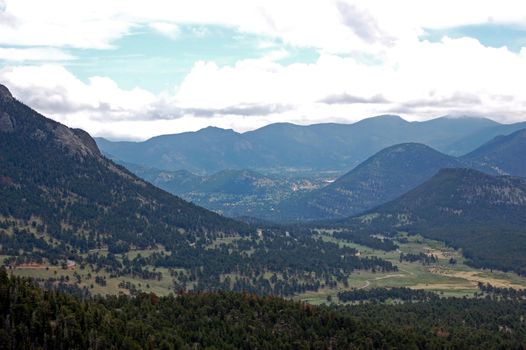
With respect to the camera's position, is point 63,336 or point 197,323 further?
point 197,323

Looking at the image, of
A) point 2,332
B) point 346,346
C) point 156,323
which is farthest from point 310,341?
point 2,332

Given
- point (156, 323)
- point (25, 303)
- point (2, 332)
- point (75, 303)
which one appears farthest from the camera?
point (156, 323)

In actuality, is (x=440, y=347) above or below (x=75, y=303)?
below

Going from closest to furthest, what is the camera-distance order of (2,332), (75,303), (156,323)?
(2,332)
(75,303)
(156,323)

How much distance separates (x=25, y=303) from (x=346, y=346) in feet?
290

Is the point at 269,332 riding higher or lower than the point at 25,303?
lower

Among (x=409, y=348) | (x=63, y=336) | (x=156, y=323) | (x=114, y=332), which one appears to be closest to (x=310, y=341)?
(x=409, y=348)

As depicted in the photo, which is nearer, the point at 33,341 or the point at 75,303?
the point at 33,341

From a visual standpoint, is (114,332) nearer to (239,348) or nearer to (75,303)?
(75,303)

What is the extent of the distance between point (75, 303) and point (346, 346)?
7661cm

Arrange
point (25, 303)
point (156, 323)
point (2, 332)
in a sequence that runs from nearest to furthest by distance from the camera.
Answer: point (2, 332) → point (25, 303) → point (156, 323)

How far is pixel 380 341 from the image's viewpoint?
196m

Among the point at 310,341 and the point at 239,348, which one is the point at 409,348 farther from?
the point at 239,348

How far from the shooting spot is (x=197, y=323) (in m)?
199
